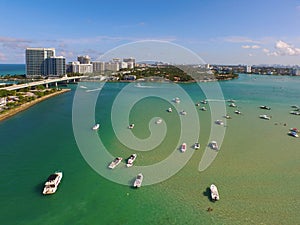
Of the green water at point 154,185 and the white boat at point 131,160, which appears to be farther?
the white boat at point 131,160

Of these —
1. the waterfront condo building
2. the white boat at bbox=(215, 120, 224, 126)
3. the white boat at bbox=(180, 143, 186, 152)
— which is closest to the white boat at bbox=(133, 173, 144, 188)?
the white boat at bbox=(180, 143, 186, 152)

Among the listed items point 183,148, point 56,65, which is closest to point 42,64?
point 56,65

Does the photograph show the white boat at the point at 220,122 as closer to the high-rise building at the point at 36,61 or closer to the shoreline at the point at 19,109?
the shoreline at the point at 19,109

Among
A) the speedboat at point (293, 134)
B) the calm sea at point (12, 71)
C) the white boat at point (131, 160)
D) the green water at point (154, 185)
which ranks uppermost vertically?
the calm sea at point (12, 71)

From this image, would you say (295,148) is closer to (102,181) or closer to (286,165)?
(286,165)

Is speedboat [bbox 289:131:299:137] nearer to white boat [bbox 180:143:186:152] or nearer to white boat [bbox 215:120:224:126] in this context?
white boat [bbox 215:120:224:126]

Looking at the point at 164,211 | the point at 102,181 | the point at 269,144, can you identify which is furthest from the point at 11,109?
the point at 269,144

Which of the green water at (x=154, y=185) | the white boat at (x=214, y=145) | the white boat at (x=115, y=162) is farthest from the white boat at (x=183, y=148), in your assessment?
the white boat at (x=115, y=162)
